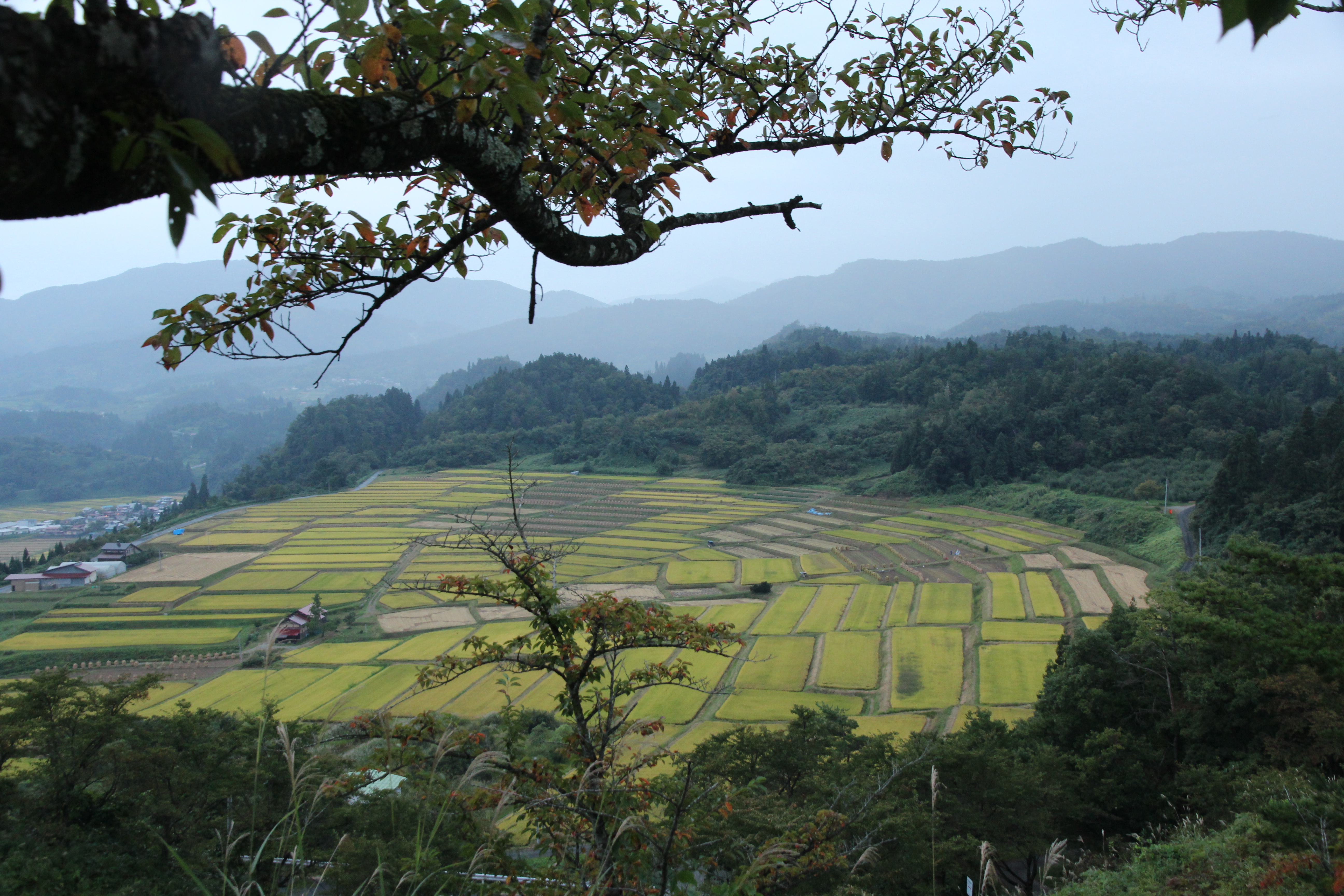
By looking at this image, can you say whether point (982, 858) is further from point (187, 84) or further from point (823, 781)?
point (823, 781)

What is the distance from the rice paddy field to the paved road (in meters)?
2.00

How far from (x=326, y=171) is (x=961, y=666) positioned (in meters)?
22.6

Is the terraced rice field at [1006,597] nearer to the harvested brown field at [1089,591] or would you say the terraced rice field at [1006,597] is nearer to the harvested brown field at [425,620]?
the harvested brown field at [1089,591]

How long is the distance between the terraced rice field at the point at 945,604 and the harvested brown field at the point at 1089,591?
3.70 metres

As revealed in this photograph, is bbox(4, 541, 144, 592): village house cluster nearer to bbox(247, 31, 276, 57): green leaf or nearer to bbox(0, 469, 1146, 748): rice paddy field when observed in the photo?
bbox(0, 469, 1146, 748): rice paddy field

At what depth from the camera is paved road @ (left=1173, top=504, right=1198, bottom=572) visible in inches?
1129

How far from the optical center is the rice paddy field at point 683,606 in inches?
773

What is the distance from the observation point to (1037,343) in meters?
77.2

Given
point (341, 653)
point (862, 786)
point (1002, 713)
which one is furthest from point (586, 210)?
point (341, 653)

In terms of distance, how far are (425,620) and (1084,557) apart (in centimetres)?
2841

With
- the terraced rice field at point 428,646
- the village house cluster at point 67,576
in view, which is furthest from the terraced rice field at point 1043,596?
the village house cluster at point 67,576

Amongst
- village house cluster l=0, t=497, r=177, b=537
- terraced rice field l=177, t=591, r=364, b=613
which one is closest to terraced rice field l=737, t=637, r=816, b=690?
terraced rice field l=177, t=591, r=364, b=613

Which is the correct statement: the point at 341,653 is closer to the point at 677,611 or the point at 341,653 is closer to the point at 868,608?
the point at 677,611

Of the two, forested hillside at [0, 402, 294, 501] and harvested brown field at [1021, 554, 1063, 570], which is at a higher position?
forested hillside at [0, 402, 294, 501]
